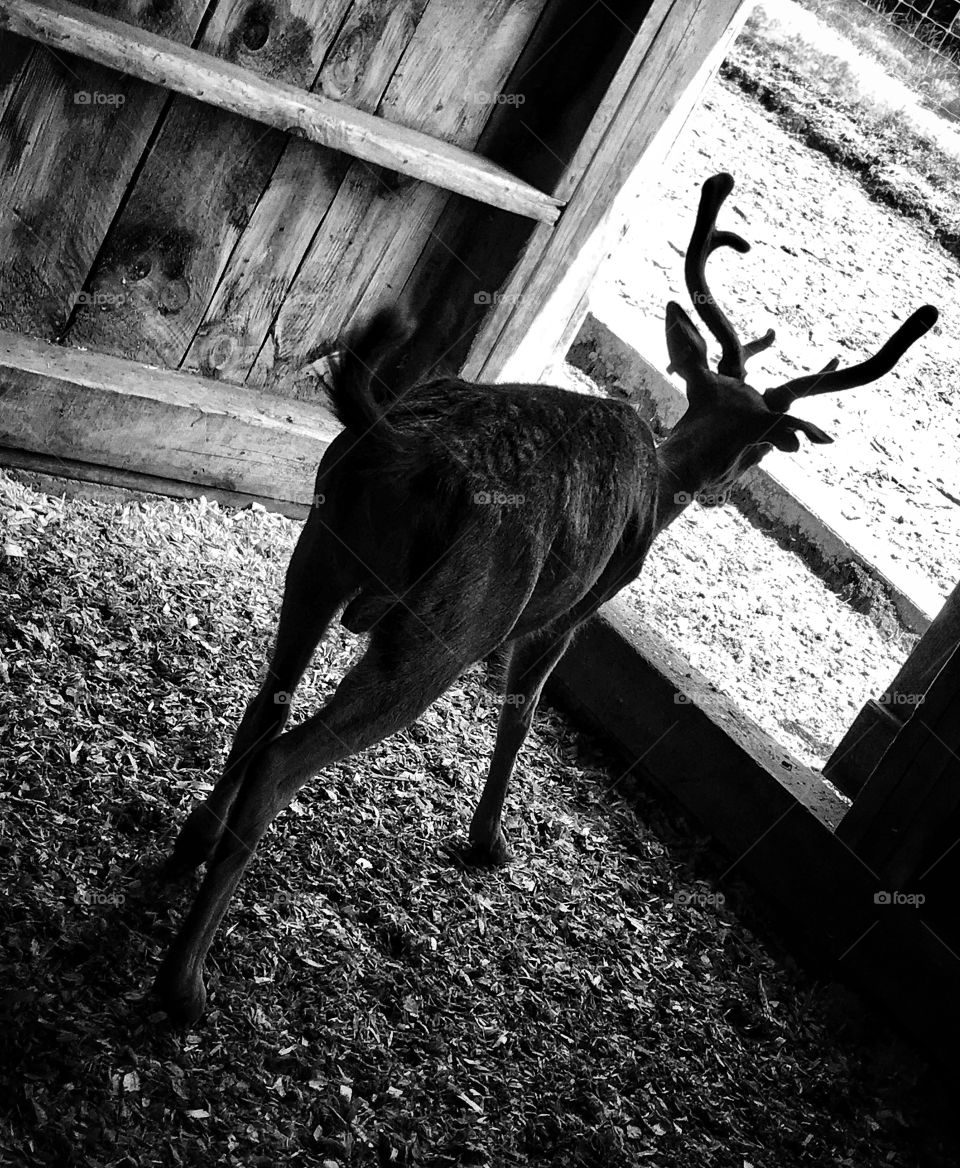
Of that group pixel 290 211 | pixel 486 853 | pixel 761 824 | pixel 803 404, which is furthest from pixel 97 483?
pixel 803 404

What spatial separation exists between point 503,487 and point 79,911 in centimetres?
128

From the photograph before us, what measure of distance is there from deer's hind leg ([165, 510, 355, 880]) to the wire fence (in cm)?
814

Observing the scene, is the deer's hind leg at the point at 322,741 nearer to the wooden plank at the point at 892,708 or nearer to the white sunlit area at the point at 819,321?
the wooden plank at the point at 892,708

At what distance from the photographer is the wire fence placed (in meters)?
8.87

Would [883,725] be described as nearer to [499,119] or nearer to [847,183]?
[499,119]

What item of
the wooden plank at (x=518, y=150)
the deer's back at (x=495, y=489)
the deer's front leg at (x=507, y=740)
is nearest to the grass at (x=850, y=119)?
the wooden plank at (x=518, y=150)

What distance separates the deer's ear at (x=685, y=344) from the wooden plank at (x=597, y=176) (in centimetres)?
105

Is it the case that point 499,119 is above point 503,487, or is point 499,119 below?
above

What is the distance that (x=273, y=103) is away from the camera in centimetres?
359

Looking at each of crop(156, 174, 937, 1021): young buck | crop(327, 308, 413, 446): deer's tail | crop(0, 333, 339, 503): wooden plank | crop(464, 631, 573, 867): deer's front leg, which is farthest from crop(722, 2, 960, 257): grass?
crop(327, 308, 413, 446): deer's tail

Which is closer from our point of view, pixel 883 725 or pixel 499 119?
pixel 883 725

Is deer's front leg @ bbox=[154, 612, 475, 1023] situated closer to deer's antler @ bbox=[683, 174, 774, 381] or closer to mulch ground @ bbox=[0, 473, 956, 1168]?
mulch ground @ bbox=[0, 473, 956, 1168]

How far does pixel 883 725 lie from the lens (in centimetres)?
391

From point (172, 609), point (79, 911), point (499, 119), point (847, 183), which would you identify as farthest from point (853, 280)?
point (79, 911)
